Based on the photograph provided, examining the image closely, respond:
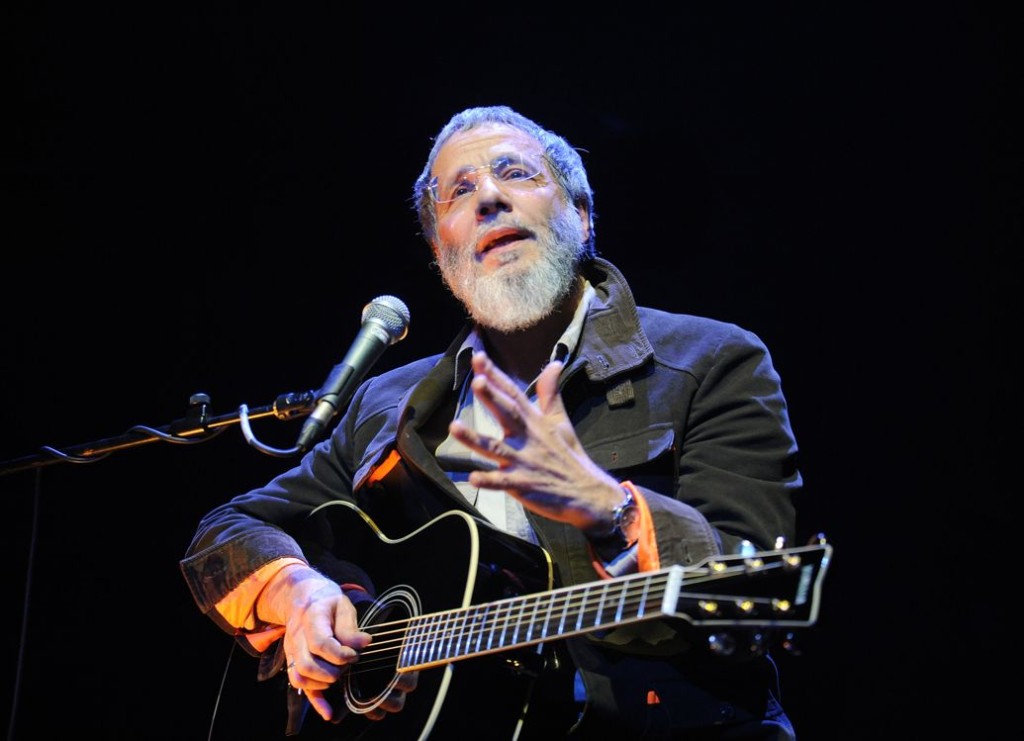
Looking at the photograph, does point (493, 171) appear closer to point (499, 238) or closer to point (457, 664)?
point (499, 238)

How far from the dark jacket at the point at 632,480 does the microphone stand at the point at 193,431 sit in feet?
1.56

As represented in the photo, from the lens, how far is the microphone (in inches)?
90.3

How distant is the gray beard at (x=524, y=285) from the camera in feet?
10.0

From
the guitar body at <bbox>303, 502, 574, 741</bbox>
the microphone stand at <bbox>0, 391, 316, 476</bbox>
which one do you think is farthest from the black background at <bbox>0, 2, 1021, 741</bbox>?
the guitar body at <bbox>303, 502, 574, 741</bbox>

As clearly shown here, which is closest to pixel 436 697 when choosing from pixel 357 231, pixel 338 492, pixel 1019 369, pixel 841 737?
pixel 338 492

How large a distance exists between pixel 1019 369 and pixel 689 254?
1444mm

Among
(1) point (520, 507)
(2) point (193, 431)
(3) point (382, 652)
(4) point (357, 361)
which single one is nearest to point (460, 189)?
(4) point (357, 361)

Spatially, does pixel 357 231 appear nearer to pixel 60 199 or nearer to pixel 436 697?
pixel 60 199

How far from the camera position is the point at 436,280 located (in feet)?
15.4

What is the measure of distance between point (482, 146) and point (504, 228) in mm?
432

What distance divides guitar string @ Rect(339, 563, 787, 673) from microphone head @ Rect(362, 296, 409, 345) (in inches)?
31.2

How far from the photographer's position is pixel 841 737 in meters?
3.45

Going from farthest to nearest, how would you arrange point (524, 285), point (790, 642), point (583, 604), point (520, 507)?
point (524, 285)
point (520, 507)
point (583, 604)
point (790, 642)

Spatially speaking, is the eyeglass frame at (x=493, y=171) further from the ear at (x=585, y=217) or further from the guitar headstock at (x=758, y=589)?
the guitar headstock at (x=758, y=589)
